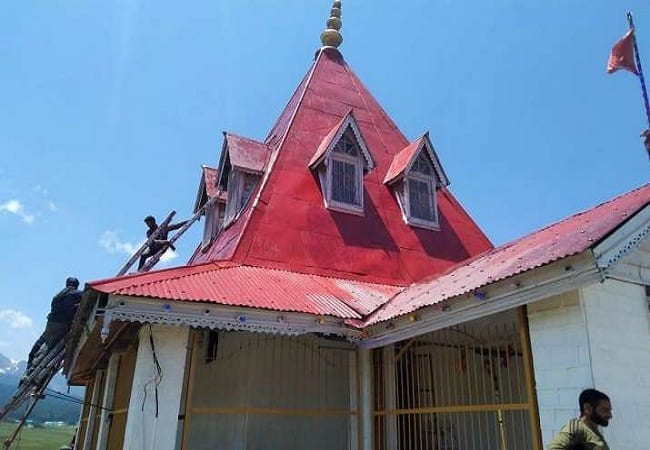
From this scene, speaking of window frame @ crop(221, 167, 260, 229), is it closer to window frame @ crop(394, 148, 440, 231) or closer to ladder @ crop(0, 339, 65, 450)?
window frame @ crop(394, 148, 440, 231)

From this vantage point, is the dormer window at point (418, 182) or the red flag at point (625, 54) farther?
the dormer window at point (418, 182)

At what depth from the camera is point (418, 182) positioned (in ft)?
39.5

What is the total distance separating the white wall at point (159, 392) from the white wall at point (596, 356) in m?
4.32

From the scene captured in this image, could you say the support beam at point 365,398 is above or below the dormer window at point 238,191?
below

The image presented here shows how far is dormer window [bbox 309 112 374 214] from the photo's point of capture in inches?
431

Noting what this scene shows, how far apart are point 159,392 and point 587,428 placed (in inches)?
194

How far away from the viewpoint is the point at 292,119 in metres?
12.6

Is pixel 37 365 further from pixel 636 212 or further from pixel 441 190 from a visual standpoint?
pixel 636 212

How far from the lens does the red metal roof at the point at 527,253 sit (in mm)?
4845

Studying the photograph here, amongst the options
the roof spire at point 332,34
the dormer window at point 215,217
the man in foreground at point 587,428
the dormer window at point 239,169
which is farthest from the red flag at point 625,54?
the roof spire at point 332,34

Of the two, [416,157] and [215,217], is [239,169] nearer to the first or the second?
[215,217]

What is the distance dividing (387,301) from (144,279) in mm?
3642

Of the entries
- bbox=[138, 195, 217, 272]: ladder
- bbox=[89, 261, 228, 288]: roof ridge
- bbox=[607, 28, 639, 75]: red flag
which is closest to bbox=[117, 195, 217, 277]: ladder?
bbox=[138, 195, 217, 272]: ladder

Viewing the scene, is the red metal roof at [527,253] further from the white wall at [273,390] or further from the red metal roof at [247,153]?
the red metal roof at [247,153]
